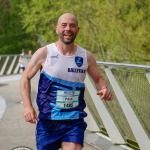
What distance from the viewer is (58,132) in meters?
4.38

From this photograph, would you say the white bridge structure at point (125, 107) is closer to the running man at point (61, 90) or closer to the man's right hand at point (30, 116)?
the running man at point (61, 90)

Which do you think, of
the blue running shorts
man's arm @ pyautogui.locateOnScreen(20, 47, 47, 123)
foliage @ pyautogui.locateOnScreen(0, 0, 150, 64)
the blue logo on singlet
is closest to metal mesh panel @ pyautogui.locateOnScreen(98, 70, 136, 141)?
the blue running shorts

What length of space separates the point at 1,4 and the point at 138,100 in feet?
132

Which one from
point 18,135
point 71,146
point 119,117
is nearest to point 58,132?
point 71,146

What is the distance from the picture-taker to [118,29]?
14859 millimetres

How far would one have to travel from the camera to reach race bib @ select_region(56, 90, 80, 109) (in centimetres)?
430

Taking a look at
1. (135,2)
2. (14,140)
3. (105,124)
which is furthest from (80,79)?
(135,2)

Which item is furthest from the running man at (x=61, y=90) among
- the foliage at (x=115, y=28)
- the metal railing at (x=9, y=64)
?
the metal railing at (x=9, y=64)

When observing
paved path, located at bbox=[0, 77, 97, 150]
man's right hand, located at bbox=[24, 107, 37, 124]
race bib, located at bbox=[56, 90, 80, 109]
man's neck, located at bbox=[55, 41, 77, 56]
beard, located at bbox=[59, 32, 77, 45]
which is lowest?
paved path, located at bbox=[0, 77, 97, 150]

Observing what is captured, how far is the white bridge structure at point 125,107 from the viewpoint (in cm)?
592

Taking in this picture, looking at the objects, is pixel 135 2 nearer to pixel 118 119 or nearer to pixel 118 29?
pixel 118 29

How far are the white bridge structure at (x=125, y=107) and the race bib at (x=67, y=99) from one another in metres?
1.17

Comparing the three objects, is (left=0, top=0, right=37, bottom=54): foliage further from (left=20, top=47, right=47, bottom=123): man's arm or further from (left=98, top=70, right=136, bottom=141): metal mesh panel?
(left=20, top=47, right=47, bottom=123): man's arm

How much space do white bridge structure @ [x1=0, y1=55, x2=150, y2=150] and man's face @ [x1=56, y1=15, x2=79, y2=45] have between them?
124cm
